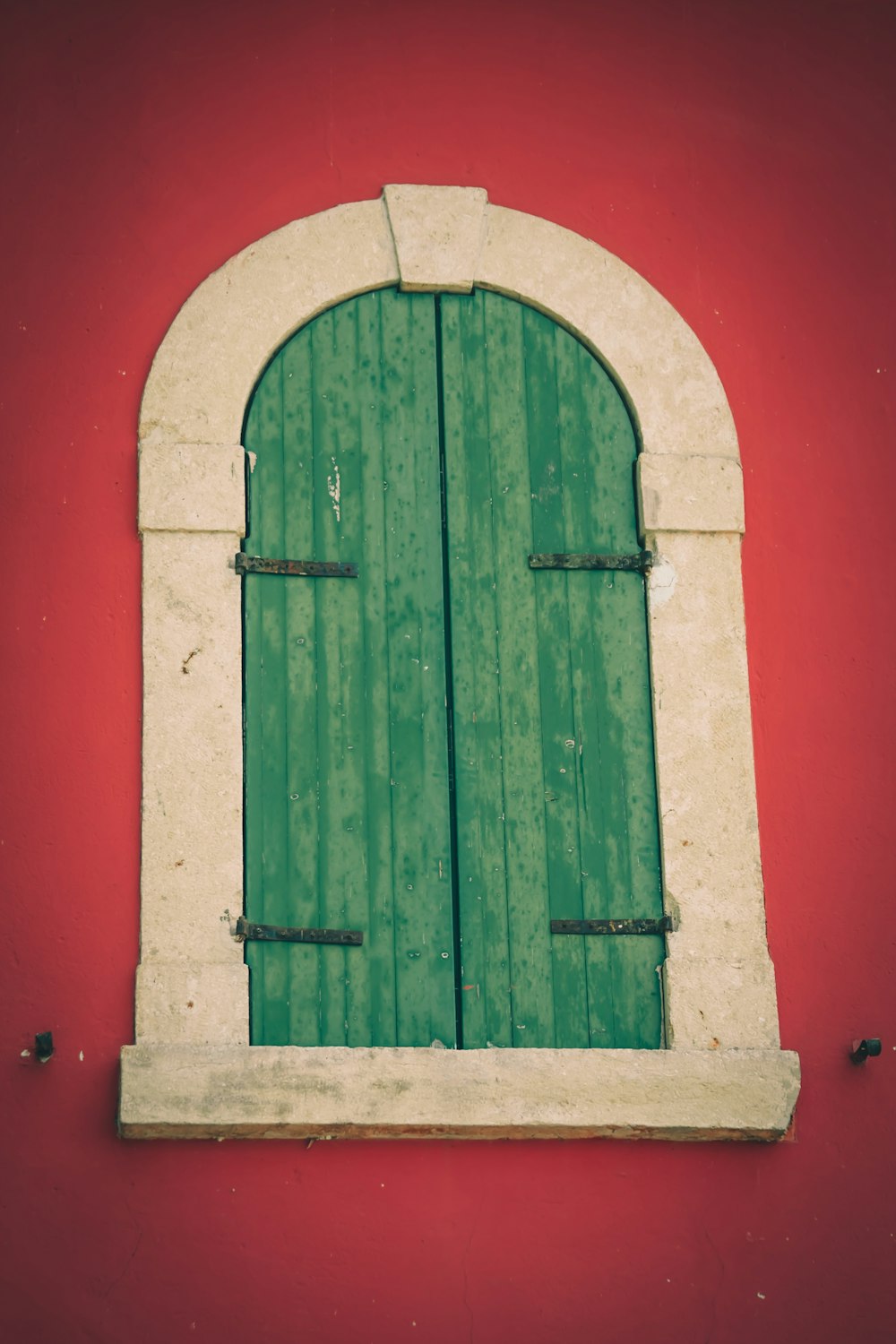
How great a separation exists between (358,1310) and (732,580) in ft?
7.39

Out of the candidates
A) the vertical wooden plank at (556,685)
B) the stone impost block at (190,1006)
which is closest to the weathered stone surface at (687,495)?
the vertical wooden plank at (556,685)

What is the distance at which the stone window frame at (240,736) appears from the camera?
4.48m

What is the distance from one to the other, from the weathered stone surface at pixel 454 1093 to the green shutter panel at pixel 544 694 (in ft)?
0.36

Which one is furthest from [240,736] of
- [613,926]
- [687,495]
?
[687,495]

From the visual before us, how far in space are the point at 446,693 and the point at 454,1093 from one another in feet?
3.60

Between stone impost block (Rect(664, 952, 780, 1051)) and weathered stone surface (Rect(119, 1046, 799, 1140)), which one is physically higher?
stone impost block (Rect(664, 952, 780, 1051))

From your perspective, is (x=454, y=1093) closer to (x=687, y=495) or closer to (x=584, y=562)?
(x=584, y=562)

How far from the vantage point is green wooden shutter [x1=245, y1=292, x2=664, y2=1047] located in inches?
183

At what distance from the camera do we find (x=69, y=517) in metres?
4.81

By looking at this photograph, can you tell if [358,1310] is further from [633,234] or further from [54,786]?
[633,234]

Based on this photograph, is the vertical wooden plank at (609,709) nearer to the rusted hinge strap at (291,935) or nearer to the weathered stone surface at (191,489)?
the rusted hinge strap at (291,935)

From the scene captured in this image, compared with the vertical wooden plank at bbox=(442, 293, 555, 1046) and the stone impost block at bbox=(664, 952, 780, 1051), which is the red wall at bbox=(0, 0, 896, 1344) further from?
the vertical wooden plank at bbox=(442, 293, 555, 1046)

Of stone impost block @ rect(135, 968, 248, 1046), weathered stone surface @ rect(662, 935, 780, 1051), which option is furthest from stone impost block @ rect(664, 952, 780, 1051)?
stone impost block @ rect(135, 968, 248, 1046)

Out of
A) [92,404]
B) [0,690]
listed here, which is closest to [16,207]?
[92,404]
